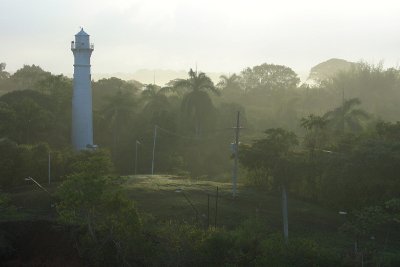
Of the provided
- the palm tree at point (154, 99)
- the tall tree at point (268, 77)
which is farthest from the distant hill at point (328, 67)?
the palm tree at point (154, 99)

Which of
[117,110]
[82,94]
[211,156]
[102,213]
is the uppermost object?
[82,94]

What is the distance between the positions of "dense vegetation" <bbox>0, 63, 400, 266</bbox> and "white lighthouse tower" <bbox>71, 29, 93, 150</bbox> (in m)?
1.68

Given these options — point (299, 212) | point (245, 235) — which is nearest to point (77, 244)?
point (245, 235)

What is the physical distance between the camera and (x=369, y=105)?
7688cm

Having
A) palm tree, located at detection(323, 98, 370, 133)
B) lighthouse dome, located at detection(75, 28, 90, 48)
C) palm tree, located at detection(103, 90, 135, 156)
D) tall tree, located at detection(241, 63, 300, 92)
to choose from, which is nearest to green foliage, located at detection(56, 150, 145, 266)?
lighthouse dome, located at detection(75, 28, 90, 48)

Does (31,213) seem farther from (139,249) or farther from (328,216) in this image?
(328,216)

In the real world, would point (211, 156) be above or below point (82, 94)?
below

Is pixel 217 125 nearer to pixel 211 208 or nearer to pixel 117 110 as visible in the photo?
pixel 117 110

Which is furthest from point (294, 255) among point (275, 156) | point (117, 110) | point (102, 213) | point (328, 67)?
point (328, 67)

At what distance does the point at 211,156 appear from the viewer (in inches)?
2039

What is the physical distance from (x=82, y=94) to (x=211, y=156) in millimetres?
14236

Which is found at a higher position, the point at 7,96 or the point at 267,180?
the point at 7,96

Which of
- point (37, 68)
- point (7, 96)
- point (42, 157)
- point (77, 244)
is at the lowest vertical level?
point (77, 244)

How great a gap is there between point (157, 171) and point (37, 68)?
5095 centimetres
